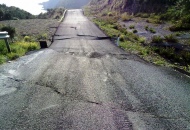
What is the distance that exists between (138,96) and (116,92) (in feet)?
2.06

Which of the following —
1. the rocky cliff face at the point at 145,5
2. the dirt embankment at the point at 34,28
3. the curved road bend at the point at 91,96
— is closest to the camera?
the curved road bend at the point at 91,96

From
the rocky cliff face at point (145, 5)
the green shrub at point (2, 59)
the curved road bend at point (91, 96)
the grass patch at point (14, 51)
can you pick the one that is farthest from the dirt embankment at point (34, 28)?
the rocky cliff face at point (145, 5)

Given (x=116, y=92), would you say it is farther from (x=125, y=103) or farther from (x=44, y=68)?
(x=44, y=68)

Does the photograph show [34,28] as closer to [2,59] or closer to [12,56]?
[12,56]

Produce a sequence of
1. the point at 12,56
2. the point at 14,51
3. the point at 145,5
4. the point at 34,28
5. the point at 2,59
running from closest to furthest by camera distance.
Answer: the point at 2,59, the point at 12,56, the point at 14,51, the point at 34,28, the point at 145,5

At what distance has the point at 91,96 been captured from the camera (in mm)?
5297

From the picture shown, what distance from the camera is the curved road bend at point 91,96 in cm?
417

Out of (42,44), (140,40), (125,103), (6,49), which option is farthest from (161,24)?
(125,103)

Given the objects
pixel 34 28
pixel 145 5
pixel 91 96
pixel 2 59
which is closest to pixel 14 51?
pixel 2 59

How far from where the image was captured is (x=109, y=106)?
4.79 metres

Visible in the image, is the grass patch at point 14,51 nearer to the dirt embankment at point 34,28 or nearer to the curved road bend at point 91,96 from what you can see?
the curved road bend at point 91,96

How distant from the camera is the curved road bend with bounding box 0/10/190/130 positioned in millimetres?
4172

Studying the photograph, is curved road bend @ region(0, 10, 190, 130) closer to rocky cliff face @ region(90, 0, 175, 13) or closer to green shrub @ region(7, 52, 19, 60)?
green shrub @ region(7, 52, 19, 60)

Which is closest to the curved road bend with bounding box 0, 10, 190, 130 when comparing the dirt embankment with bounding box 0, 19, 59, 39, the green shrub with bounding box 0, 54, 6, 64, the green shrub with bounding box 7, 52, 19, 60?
the green shrub with bounding box 0, 54, 6, 64
